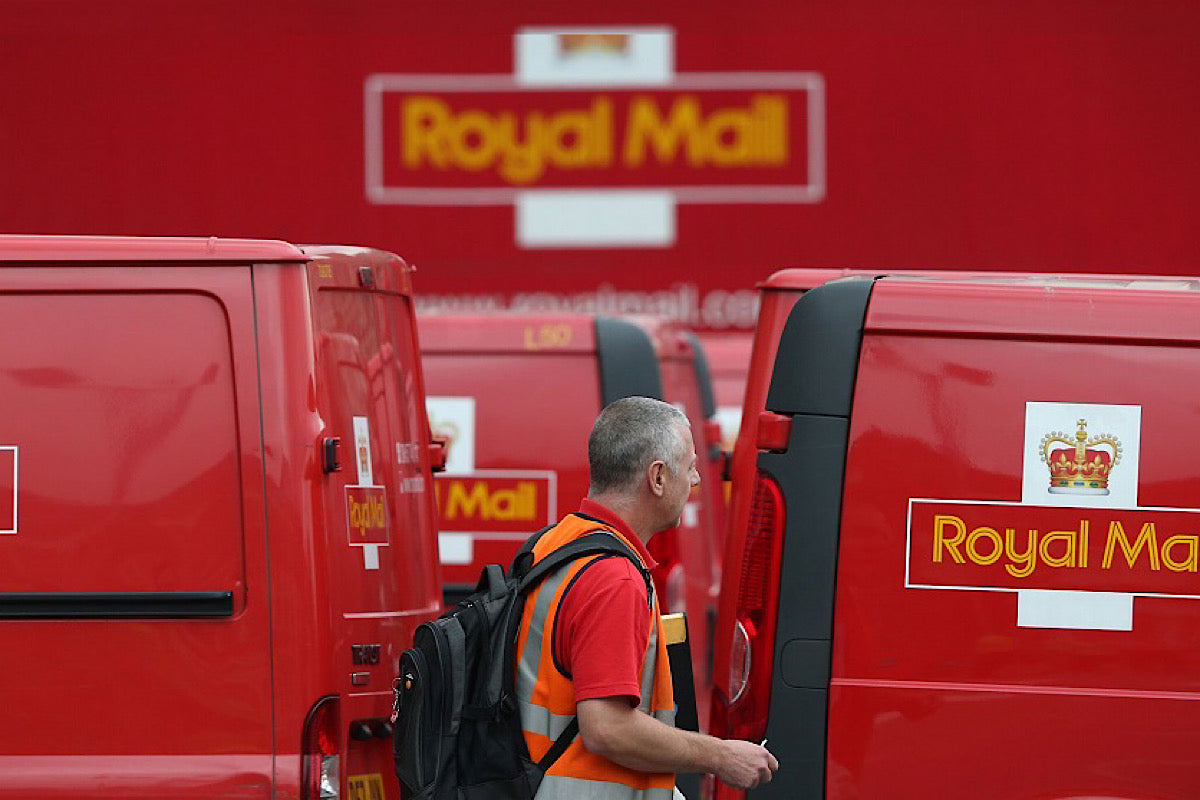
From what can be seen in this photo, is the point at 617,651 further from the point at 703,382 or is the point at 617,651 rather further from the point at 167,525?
the point at 703,382

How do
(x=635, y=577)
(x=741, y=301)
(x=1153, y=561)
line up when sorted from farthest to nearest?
(x=741, y=301) → (x=1153, y=561) → (x=635, y=577)

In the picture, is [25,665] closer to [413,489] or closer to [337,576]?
[337,576]

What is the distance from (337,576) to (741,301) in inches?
331

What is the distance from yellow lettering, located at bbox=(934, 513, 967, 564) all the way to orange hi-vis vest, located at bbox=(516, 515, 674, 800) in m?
0.62

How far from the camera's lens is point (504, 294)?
41.0 feet

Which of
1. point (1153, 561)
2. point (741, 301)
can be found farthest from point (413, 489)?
point (741, 301)

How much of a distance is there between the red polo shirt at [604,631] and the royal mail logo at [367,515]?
2.97ft

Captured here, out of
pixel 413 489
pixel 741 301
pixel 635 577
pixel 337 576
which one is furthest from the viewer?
pixel 741 301

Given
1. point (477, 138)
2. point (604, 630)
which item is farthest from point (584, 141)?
point (604, 630)

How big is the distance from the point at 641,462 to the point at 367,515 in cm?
98

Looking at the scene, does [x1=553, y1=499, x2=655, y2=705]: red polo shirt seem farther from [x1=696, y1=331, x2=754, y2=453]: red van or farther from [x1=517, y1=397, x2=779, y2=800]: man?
[x1=696, y1=331, x2=754, y2=453]: red van

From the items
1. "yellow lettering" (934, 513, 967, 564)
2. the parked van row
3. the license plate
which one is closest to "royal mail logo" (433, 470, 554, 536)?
the license plate

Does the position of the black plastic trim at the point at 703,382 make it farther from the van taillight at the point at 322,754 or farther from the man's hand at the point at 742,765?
the man's hand at the point at 742,765

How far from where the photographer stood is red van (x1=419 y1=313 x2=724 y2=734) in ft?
21.1
